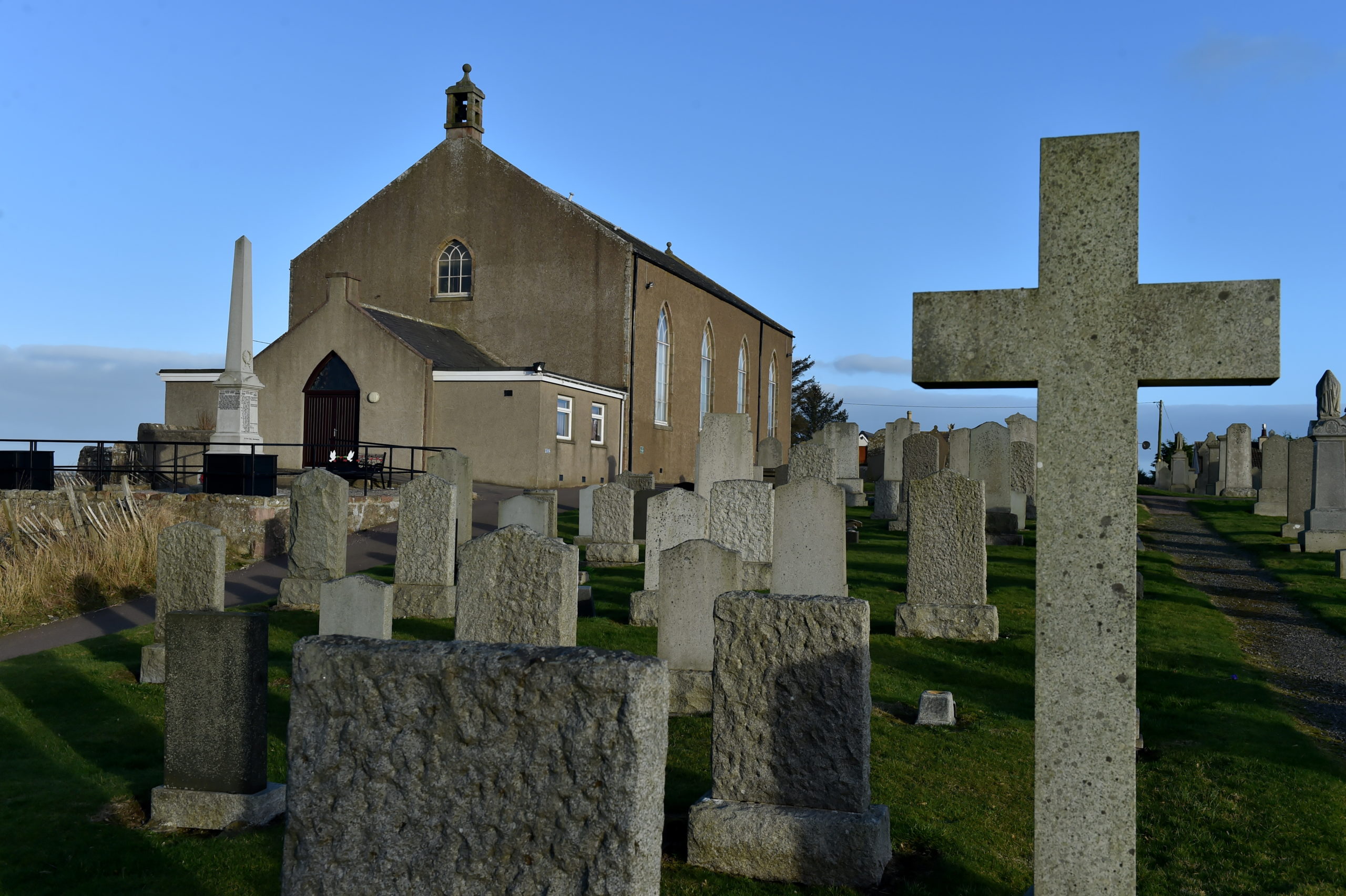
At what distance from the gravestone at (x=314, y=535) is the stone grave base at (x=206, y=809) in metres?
6.36

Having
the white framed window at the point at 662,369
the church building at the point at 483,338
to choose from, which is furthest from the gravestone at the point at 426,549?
the white framed window at the point at 662,369

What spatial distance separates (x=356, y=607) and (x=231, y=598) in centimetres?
581

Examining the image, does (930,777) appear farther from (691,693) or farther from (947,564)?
(947,564)

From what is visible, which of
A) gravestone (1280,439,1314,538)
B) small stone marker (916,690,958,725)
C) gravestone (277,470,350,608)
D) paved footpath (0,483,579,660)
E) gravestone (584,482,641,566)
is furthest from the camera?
gravestone (1280,439,1314,538)

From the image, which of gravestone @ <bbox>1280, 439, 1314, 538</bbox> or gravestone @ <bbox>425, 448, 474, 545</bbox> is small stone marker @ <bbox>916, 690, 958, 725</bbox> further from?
gravestone @ <bbox>1280, 439, 1314, 538</bbox>

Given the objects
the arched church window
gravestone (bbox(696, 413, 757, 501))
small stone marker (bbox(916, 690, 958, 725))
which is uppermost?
the arched church window

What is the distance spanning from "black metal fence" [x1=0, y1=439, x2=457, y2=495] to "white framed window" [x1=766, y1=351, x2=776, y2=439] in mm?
23631

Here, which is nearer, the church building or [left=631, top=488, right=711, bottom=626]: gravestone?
[left=631, top=488, right=711, bottom=626]: gravestone

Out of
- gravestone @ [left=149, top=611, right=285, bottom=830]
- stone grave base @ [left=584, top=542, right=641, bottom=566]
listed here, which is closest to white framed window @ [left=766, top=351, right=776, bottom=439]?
stone grave base @ [left=584, top=542, right=641, bottom=566]

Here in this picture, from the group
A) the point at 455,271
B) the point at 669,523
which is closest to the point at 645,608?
the point at 669,523

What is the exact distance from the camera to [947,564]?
10.6m

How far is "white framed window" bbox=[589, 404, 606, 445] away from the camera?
31328 mm

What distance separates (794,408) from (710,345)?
30865 mm

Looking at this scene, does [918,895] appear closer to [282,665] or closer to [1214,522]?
[282,665]
